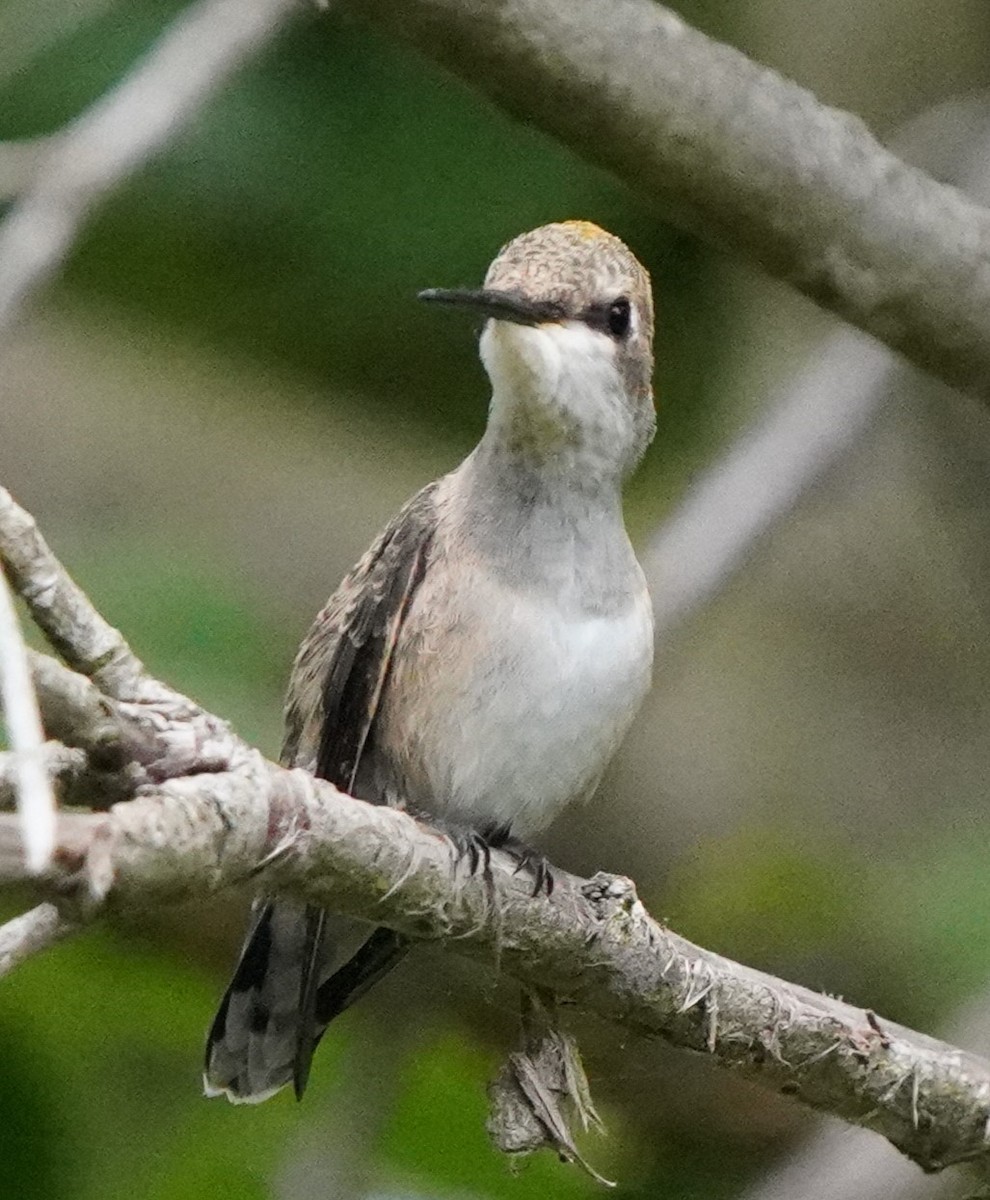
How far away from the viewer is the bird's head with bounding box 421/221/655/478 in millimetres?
2895

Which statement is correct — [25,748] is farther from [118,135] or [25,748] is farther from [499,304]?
[499,304]

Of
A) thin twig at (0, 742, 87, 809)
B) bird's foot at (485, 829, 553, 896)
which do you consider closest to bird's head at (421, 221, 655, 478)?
A: bird's foot at (485, 829, 553, 896)

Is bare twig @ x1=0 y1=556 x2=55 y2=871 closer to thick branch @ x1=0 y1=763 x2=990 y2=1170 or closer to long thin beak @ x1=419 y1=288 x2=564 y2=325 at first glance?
thick branch @ x1=0 y1=763 x2=990 y2=1170

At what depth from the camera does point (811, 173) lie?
297 cm

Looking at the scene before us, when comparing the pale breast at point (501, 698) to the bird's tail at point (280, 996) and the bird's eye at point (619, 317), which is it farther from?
the bird's eye at point (619, 317)

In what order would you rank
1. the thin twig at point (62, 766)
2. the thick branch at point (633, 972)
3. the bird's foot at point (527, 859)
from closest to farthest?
1. the thin twig at point (62, 766)
2. the thick branch at point (633, 972)
3. the bird's foot at point (527, 859)

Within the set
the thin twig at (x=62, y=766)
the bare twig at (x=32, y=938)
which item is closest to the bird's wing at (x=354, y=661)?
the thin twig at (x=62, y=766)

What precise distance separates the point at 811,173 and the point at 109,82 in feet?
6.31

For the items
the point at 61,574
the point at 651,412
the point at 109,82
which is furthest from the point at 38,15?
the point at 61,574

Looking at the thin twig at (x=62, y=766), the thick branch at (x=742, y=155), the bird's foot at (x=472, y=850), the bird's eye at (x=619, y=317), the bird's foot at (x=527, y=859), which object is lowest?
the bird's foot at (x=527, y=859)

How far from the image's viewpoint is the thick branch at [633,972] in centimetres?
200

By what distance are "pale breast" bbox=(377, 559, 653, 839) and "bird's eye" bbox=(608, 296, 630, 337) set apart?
1.52 ft

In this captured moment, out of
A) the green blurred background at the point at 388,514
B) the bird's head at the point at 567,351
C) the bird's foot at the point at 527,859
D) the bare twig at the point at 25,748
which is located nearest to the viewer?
the bare twig at the point at 25,748

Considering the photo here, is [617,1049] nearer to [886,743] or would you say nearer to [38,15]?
[886,743]
